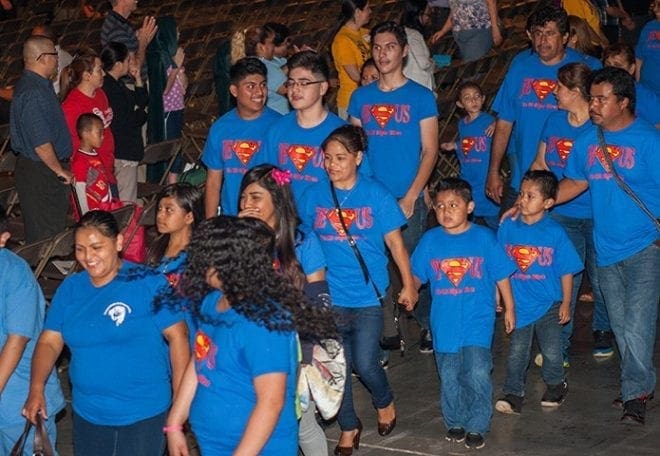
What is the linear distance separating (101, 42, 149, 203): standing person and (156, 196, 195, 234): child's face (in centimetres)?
369

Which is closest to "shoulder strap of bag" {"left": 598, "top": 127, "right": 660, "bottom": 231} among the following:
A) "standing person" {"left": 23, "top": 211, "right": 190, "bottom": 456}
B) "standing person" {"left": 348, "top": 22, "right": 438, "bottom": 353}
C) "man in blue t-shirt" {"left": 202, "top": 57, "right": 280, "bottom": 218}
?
"standing person" {"left": 348, "top": 22, "right": 438, "bottom": 353}

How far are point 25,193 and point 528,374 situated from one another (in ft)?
12.0

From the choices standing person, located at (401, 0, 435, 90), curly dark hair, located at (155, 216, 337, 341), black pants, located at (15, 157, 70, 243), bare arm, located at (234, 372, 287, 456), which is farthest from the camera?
standing person, located at (401, 0, 435, 90)

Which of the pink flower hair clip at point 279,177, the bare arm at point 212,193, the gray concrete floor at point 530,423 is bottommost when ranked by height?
the gray concrete floor at point 530,423

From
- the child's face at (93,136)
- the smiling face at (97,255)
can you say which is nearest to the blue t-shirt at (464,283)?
the smiling face at (97,255)

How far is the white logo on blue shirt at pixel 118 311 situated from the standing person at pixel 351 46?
571cm

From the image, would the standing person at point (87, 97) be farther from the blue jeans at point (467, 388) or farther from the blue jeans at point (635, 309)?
the blue jeans at point (635, 309)

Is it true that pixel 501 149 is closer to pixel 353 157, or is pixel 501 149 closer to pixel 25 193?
pixel 353 157

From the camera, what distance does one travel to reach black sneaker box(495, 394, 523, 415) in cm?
812

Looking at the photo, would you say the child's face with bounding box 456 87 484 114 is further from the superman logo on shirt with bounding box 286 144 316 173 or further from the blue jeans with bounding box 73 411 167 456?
the blue jeans with bounding box 73 411 167 456

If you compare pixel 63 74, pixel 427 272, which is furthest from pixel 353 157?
pixel 63 74

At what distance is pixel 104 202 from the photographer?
9.87 m

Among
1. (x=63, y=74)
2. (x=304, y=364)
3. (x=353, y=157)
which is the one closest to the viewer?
(x=304, y=364)

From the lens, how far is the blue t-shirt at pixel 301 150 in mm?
8094
